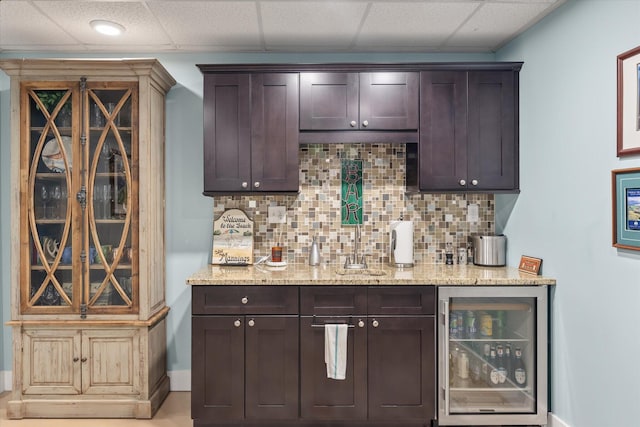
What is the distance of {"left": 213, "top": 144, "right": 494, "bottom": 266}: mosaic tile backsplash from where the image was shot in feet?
10.5

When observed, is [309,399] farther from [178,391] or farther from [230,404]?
[178,391]

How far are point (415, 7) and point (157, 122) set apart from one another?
185 centimetres

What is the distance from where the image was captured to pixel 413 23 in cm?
271

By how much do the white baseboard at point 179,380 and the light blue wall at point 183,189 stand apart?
4 centimetres

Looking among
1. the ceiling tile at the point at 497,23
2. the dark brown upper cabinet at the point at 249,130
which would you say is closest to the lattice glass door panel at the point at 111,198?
the dark brown upper cabinet at the point at 249,130

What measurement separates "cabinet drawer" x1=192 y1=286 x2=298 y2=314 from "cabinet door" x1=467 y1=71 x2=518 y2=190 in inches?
56.0

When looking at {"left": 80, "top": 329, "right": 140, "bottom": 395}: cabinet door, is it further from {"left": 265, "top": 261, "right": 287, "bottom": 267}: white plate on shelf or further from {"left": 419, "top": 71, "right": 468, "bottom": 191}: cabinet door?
{"left": 419, "top": 71, "right": 468, "bottom": 191}: cabinet door

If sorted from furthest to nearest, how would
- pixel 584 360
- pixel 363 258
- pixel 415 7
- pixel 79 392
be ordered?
1. pixel 363 258
2. pixel 79 392
3. pixel 415 7
4. pixel 584 360

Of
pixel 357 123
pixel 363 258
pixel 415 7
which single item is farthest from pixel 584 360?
pixel 415 7

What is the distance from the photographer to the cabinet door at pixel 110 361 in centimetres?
280

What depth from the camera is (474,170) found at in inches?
113

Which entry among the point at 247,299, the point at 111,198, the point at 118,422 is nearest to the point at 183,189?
the point at 111,198

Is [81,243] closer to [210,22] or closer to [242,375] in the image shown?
[242,375]

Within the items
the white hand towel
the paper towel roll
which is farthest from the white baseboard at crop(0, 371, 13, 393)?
the paper towel roll
